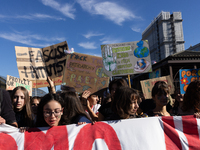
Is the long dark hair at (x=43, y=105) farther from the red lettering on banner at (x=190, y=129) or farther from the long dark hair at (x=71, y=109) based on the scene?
the red lettering on banner at (x=190, y=129)

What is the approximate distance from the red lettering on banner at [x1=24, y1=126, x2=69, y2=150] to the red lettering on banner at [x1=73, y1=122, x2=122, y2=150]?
0.51 ft

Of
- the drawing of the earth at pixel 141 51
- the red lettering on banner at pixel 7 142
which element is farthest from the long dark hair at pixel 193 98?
the drawing of the earth at pixel 141 51

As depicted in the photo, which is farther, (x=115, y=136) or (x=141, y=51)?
(x=141, y=51)

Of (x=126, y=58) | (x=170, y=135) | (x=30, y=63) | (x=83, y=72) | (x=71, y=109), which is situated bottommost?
(x=170, y=135)

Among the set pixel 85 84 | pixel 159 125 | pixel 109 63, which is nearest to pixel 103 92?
pixel 85 84

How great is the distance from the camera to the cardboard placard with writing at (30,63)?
20.4 ft

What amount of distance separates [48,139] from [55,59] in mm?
4313

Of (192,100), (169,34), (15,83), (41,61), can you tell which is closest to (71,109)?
(192,100)

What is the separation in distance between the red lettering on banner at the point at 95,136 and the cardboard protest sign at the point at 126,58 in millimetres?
3249

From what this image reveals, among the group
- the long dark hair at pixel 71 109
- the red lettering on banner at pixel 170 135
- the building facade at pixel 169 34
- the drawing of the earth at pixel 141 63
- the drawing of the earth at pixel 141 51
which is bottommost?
the red lettering on banner at pixel 170 135

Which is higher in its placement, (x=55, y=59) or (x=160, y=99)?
(x=55, y=59)

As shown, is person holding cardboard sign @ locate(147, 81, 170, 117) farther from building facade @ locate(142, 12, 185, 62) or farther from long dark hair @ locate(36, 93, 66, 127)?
building facade @ locate(142, 12, 185, 62)

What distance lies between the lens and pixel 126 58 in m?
5.61

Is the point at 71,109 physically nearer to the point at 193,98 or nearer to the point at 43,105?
the point at 43,105
